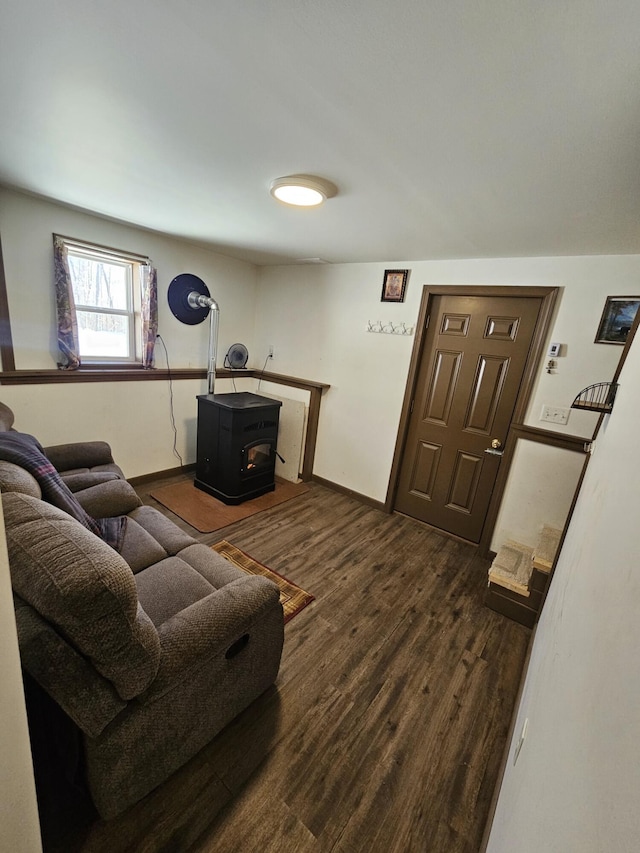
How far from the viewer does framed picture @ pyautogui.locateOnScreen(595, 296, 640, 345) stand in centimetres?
201

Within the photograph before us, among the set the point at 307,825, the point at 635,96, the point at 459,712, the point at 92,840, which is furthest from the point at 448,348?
the point at 92,840

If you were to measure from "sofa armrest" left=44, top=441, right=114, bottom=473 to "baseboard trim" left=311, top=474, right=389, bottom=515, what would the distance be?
1.99 metres

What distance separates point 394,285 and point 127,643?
2940 mm

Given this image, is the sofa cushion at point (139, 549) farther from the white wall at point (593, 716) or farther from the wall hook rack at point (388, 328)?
the wall hook rack at point (388, 328)

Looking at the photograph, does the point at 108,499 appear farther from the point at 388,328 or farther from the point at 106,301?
the point at 388,328

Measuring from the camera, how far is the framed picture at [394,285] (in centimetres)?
285

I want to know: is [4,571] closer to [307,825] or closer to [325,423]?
[307,825]

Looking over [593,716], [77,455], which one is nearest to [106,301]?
[77,455]

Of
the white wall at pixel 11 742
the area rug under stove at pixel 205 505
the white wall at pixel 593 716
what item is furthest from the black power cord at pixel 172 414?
the white wall at pixel 593 716

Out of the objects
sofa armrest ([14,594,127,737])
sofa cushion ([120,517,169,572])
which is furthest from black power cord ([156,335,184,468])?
sofa armrest ([14,594,127,737])

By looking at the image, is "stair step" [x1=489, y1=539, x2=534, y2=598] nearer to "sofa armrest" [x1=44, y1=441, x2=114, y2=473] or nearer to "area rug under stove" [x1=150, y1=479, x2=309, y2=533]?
"area rug under stove" [x1=150, y1=479, x2=309, y2=533]

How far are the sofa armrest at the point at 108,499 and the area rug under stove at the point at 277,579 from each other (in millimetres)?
726

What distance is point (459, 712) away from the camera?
4.95 feet

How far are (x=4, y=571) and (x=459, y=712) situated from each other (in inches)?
72.7
